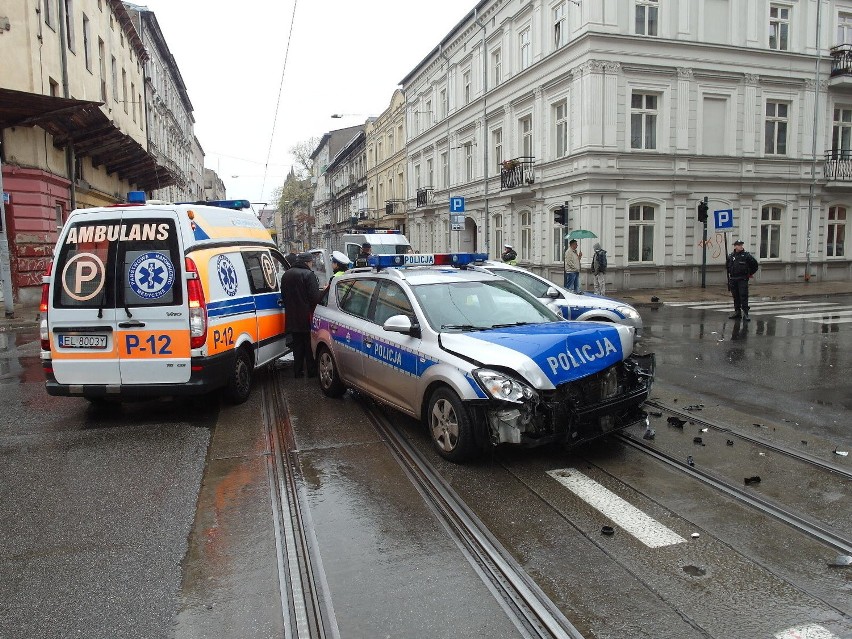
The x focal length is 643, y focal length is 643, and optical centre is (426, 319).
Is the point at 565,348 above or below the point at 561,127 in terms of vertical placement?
below

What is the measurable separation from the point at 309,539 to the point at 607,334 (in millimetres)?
3015

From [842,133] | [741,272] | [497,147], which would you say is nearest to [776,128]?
[842,133]

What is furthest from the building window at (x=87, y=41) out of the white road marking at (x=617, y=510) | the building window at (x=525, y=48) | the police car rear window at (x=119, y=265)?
the white road marking at (x=617, y=510)

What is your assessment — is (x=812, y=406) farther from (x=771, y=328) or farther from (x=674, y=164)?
(x=674, y=164)

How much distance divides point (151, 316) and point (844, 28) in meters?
30.9

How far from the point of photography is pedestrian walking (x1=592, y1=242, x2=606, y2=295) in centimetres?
2127

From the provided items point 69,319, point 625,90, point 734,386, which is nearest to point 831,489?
point 734,386

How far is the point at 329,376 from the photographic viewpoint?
791 centimetres

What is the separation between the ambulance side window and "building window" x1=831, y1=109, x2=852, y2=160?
2678 centimetres

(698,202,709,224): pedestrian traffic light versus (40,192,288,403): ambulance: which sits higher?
(698,202,709,224): pedestrian traffic light

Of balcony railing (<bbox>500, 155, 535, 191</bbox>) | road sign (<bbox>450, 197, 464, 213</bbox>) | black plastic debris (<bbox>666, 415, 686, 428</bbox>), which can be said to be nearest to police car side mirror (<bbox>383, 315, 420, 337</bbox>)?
black plastic debris (<bbox>666, 415, 686, 428</bbox>)

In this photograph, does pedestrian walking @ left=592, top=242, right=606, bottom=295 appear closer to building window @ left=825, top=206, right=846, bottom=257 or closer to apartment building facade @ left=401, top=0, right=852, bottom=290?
apartment building facade @ left=401, top=0, right=852, bottom=290

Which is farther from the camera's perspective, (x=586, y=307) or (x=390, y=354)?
(x=586, y=307)

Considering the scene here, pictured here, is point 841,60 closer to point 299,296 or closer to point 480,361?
point 299,296
